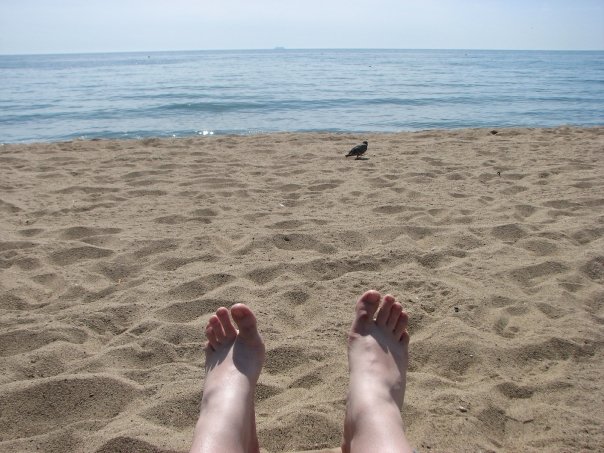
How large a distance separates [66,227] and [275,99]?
11.0 meters

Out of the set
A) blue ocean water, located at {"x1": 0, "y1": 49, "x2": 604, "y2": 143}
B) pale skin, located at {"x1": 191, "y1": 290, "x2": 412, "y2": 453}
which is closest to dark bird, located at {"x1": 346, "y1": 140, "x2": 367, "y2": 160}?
pale skin, located at {"x1": 191, "y1": 290, "x2": 412, "y2": 453}

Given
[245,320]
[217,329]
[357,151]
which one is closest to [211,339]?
[217,329]

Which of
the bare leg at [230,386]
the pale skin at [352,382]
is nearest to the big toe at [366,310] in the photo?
the pale skin at [352,382]

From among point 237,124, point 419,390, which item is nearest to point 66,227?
point 419,390

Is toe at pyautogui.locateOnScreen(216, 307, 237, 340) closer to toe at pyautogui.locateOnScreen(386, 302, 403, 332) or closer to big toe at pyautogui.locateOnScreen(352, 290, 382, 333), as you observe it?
big toe at pyautogui.locateOnScreen(352, 290, 382, 333)

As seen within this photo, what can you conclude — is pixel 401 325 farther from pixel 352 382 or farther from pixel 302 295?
pixel 302 295

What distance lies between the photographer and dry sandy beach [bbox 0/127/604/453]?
1703mm

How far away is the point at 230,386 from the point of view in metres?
1.67

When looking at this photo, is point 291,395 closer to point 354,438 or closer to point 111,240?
point 354,438

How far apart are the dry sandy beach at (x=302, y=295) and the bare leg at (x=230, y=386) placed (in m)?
0.12

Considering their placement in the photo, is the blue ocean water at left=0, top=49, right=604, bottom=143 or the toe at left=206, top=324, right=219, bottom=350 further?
the blue ocean water at left=0, top=49, right=604, bottom=143

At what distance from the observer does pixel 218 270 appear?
8.87 ft

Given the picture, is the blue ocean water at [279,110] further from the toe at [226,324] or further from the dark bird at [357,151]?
the toe at [226,324]

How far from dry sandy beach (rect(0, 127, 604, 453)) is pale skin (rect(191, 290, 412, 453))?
103 mm
